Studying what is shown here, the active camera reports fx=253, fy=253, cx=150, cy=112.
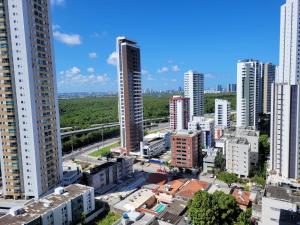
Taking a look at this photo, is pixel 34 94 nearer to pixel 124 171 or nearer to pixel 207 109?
pixel 124 171

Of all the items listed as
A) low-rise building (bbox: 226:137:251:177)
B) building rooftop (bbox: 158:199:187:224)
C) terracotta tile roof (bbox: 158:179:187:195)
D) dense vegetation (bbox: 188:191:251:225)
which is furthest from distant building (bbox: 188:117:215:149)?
dense vegetation (bbox: 188:191:251:225)

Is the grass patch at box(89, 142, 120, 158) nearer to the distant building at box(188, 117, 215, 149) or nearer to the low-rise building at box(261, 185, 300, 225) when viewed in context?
the distant building at box(188, 117, 215, 149)

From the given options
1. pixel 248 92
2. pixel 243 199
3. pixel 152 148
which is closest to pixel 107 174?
pixel 152 148

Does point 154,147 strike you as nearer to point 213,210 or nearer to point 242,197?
point 242,197

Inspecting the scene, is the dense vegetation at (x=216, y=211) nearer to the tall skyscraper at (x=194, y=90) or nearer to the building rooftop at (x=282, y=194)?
Answer: the building rooftop at (x=282, y=194)

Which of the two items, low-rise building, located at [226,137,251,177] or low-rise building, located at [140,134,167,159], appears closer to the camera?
low-rise building, located at [226,137,251,177]

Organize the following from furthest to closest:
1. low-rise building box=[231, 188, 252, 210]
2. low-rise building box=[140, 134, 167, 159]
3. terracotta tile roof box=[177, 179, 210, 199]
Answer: low-rise building box=[140, 134, 167, 159], terracotta tile roof box=[177, 179, 210, 199], low-rise building box=[231, 188, 252, 210]

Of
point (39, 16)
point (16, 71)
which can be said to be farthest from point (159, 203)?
point (39, 16)
